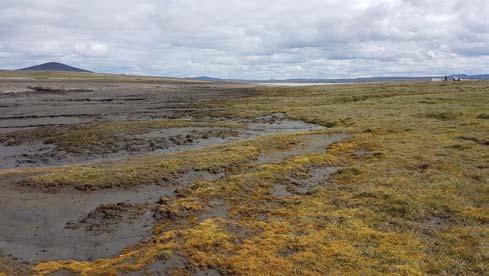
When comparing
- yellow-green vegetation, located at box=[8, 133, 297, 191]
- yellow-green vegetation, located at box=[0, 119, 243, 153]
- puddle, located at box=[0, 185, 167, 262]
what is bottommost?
puddle, located at box=[0, 185, 167, 262]

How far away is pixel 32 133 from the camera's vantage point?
38.9m

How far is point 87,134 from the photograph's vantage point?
3766cm

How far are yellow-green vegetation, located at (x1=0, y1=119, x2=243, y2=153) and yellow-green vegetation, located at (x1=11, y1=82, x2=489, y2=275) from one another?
8.44 m

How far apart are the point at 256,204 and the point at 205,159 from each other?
8743 millimetres

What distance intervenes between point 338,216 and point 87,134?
26.0 metres

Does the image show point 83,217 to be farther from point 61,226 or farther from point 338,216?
point 338,216

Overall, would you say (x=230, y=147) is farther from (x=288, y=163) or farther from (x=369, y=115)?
(x=369, y=115)

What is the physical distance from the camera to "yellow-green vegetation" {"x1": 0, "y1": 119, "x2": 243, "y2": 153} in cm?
3372

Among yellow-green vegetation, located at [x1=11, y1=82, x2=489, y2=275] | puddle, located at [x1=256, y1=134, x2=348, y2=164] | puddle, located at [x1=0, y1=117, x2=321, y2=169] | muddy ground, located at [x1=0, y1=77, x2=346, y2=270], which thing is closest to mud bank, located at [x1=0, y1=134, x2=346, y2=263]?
muddy ground, located at [x1=0, y1=77, x2=346, y2=270]

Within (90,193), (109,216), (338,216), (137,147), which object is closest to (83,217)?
(109,216)

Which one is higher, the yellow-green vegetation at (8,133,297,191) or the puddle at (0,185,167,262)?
the yellow-green vegetation at (8,133,297,191)

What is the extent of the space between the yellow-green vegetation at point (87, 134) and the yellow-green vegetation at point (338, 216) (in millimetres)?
8440

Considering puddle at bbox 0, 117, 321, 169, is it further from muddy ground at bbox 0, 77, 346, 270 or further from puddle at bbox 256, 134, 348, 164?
puddle at bbox 256, 134, 348, 164

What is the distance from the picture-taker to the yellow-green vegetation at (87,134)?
33.7 metres
